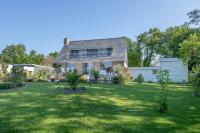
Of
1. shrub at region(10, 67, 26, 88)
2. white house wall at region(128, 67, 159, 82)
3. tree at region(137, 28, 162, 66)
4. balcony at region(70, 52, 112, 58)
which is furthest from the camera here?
tree at region(137, 28, 162, 66)

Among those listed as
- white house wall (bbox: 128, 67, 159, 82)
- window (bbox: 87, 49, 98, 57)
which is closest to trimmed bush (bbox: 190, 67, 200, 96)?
white house wall (bbox: 128, 67, 159, 82)

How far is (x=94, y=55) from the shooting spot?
36.1m

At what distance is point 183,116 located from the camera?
350 inches

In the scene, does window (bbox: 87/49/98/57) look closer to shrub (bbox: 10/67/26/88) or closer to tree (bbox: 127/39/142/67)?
shrub (bbox: 10/67/26/88)

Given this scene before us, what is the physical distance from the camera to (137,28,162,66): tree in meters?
48.7

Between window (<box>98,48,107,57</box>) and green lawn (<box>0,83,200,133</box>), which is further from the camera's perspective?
window (<box>98,48,107,57</box>)

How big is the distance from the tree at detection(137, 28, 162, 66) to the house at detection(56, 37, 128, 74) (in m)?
14.0

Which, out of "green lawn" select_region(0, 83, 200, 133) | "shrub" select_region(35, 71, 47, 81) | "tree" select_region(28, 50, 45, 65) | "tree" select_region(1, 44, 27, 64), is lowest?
"green lawn" select_region(0, 83, 200, 133)

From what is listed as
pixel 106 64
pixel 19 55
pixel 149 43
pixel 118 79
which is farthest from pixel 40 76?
pixel 19 55

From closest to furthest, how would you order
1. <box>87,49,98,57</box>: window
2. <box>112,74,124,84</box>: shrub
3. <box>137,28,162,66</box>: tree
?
<box>112,74,124,84</box>: shrub, <box>87,49,98,57</box>: window, <box>137,28,162,66</box>: tree

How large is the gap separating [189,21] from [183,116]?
31573 millimetres

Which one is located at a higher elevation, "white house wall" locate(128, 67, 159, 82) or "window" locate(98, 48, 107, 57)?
"window" locate(98, 48, 107, 57)

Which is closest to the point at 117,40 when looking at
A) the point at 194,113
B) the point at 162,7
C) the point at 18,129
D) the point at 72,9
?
the point at 72,9

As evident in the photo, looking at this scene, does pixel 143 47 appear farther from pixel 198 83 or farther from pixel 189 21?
pixel 198 83
